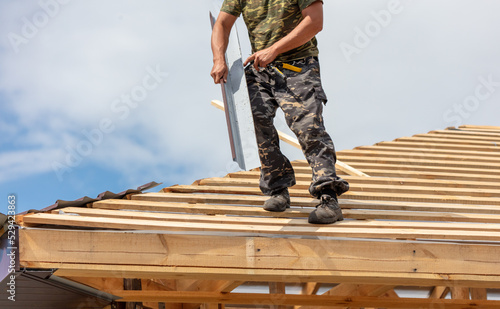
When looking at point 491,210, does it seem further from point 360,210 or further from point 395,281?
point 395,281

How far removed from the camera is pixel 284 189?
11.5 feet

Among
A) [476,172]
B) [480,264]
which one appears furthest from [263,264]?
[476,172]

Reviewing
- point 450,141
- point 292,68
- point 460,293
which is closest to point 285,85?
point 292,68

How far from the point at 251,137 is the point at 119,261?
0.96 m

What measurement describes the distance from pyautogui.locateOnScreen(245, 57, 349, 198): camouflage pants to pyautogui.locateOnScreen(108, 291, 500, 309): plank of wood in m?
0.75

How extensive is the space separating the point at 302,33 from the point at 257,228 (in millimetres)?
1145

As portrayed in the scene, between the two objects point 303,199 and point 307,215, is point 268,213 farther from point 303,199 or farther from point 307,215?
point 303,199

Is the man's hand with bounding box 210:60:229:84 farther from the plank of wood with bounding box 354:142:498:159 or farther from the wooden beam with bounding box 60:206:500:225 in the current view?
the plank of wood with bounding box 354:142:498:159

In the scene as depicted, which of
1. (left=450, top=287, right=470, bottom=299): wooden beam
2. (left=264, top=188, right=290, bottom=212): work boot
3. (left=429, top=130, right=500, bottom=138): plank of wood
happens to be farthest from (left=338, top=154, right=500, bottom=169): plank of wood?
(left=264, top=188, right=290, bottom=212): work boot

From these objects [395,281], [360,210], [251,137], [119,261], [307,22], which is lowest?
[395,281]

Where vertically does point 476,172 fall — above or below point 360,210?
above

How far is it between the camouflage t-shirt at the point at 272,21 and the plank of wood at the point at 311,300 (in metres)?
1.60

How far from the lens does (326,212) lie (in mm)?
3035

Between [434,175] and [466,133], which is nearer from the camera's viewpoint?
[434,175]
